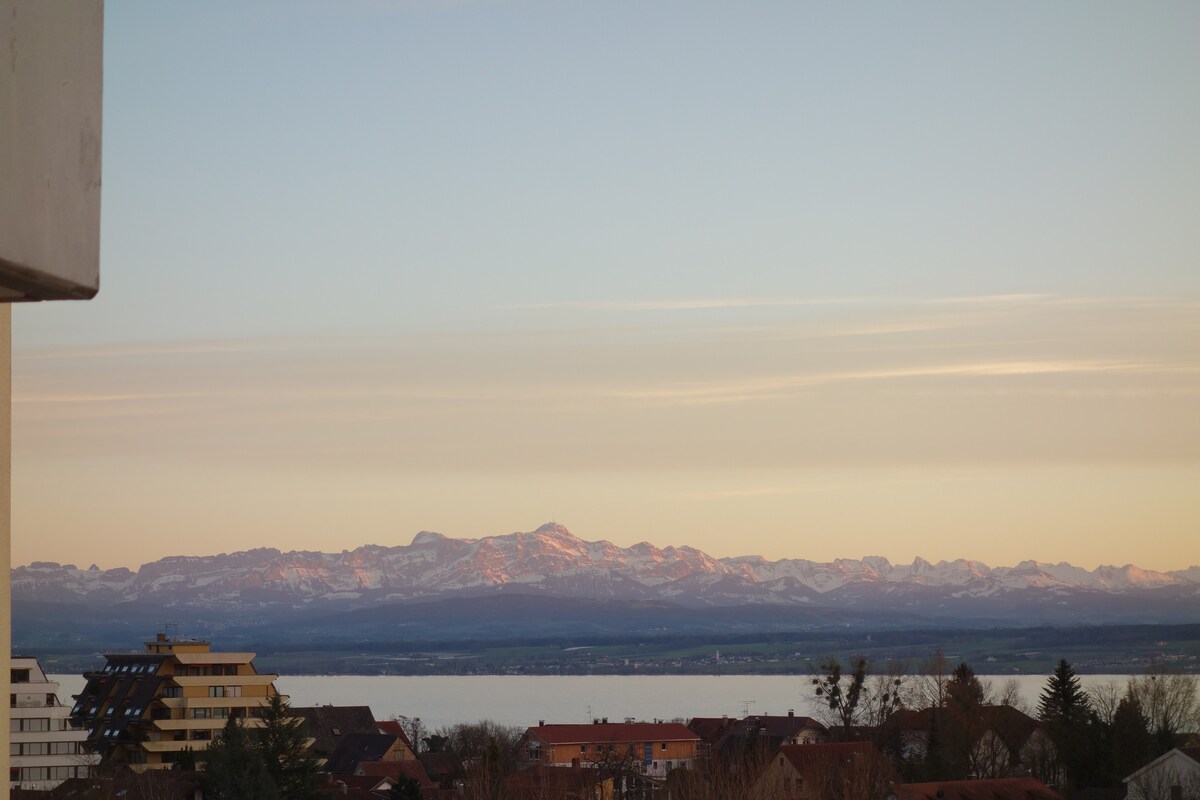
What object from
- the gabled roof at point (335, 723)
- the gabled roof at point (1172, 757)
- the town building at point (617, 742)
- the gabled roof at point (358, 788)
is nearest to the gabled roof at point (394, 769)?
the gabled roof at point (358, 788)

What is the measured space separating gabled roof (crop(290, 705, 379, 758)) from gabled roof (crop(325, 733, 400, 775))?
2537 mm

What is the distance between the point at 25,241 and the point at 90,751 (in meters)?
56.9

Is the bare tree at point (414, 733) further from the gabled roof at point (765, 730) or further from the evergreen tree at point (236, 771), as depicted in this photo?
the evergreen tree at point (236, 771)

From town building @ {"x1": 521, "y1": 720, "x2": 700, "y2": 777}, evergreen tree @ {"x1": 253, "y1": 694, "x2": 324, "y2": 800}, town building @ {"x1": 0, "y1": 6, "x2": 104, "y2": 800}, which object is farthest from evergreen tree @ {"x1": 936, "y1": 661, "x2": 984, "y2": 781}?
town building @ {"x1": 0, "y1": 6, "x2": 104, "y2": 800}

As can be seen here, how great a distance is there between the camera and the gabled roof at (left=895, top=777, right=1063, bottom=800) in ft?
139

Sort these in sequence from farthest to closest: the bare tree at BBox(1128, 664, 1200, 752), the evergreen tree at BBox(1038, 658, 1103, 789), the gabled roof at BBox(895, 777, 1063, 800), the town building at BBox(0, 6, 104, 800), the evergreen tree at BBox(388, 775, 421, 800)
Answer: the bare tree at BBox(1128, 664, 1200, 752), the evergreen tree at BBox(1038, 658, 1103, 789), the evergreen tree at BBox(388, 775, 421, 800), the gabled roof at BBox(895, 777, 1063, 800), the town building at BBox(0, 6, 104, 800)

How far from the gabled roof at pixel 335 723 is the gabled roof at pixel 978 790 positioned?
128 ft

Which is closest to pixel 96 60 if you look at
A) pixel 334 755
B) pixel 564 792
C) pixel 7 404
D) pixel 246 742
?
pixel 7 404

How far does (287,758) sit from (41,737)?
13.4 m

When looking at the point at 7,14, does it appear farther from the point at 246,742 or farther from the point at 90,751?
the point at 90,751

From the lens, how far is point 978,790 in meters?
45.0

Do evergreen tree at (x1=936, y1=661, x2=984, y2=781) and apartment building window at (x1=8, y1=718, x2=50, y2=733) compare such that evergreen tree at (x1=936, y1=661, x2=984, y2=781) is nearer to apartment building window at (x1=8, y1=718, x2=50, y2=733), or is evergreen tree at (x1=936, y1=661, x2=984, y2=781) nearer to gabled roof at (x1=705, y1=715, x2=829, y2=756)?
gabled roof at (x1=705, y1=715, x2=829, y2=756)

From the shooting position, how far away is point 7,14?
169cm

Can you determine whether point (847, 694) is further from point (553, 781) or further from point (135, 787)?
point (135, 787)
